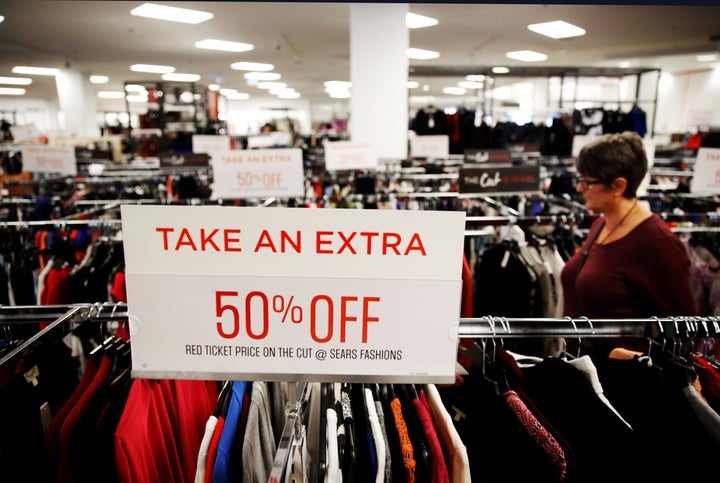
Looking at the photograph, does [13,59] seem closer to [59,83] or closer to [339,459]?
[59,83]

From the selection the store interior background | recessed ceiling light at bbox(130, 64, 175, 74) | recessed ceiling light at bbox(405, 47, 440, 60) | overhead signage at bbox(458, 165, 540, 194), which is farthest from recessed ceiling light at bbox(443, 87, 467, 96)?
overhead signage at bbox(458, 165, 540, 194)

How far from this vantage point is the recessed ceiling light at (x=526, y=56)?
11750mm

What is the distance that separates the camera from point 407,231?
0.92 meters

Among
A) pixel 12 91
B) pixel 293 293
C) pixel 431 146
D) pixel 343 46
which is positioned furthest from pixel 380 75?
pixel 12 91

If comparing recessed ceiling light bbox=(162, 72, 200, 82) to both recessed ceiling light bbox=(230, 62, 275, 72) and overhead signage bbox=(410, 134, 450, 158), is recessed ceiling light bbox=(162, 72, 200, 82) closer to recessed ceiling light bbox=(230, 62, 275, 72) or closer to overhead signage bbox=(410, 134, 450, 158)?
recessed ceiling light bbox=(230, 62, 275, 72)

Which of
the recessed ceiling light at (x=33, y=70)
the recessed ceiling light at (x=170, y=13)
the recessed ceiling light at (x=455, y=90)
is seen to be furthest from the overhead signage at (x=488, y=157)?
the recessed ceiling light at (x=455, y=90)

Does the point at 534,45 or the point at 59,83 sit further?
the point at 59,83

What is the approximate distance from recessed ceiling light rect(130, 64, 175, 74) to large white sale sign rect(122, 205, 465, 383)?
15008mm

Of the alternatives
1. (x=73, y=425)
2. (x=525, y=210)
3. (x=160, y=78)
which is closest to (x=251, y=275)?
(x=73, y=425)

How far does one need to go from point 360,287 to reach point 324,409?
0.36 meters

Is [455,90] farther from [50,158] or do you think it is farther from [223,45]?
[50,158]

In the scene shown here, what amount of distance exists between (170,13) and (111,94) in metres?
17.0

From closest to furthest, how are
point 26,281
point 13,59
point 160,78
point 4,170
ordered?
point 26,281, point 4,170, point 13,59, point 160,78

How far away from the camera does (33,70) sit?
1420cm
